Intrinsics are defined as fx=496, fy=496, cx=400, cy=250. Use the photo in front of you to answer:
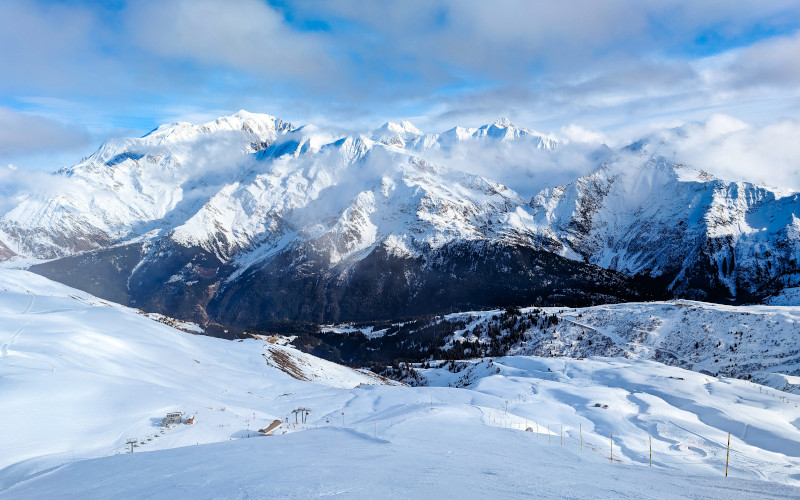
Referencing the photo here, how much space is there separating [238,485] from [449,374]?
10286cm

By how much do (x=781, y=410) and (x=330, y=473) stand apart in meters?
56.8

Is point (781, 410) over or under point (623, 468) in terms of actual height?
under

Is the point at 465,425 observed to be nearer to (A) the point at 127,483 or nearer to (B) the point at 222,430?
(B) the point at 222,430

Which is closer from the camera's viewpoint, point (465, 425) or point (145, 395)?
point (465, 425)

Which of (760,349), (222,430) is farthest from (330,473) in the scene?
(760,349)

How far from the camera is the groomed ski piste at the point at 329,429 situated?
14.0 m

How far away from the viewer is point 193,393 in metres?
41.3

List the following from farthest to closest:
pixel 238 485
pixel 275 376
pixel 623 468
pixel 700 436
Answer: pixel 275 376
pixel 700 436
pixel 623 468
pixel 238 485

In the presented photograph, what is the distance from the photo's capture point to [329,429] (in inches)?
949

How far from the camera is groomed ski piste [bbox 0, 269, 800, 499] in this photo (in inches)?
552

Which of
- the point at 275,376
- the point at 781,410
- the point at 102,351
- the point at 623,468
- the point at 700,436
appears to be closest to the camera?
the point at 623,468

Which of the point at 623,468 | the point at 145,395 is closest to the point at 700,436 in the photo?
the point at 623,468

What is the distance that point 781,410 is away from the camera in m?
51.7

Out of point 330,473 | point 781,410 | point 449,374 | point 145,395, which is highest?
point 330,473
